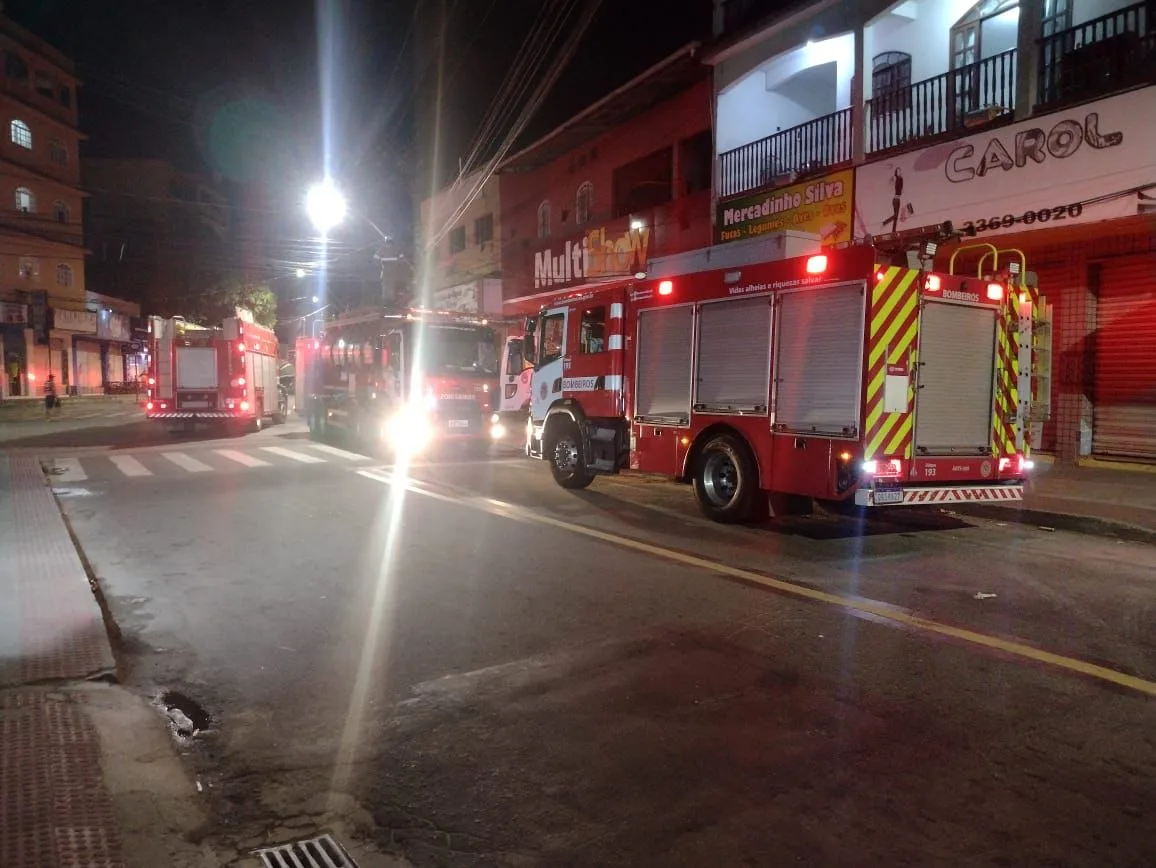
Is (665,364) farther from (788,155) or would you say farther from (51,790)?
(788,155)

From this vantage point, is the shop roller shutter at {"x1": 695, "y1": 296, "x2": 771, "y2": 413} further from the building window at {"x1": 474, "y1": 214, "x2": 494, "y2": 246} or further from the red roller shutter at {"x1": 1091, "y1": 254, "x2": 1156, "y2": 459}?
the building window at {"x1": 474, "y1": 214, "x2": 494, "y2": 246}

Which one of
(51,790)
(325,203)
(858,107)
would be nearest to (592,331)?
(858,107)

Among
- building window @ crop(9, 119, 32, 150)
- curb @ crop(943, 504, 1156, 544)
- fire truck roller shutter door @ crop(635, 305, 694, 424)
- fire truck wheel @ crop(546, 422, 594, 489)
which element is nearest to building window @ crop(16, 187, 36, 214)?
building window @ crop(9, 119, 32, 150)

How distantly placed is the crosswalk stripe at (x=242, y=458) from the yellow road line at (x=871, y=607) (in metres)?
7.13

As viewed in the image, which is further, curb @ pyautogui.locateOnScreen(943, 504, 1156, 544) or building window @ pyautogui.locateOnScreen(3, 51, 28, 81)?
building window @ pyautogui.locateOnScreen(3, 51, 28, 81)

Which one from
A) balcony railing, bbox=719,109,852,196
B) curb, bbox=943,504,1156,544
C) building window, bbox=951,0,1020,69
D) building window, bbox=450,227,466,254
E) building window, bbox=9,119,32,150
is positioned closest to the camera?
curb, bbox=943,504,1156,544

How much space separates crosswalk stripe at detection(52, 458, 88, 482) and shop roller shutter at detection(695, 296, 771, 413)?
1010cm

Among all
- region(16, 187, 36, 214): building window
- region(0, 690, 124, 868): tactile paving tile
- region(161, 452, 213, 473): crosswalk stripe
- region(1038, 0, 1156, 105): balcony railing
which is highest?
region(16, 187, 36, 214): building window

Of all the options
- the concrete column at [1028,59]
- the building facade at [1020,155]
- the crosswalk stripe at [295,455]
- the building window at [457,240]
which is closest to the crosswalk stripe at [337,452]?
the crosswalk stripe at [295,455]

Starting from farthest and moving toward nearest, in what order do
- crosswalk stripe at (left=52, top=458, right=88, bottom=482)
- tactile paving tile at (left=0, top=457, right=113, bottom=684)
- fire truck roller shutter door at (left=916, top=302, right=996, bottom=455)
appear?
crosswalk stripe at (left=52, top=458, right=88, bottom=482), fire truck roller shutter door at (left=916, top=302, right=996, bottom=455), tactile paving tile at (left=0, top=457, right=113, bottom=684)

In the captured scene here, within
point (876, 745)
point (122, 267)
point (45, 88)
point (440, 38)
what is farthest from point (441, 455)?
point (122, 267)

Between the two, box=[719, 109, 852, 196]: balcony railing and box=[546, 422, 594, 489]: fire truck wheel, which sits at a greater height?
box=[719, 109, 852, 196]: balcony railing

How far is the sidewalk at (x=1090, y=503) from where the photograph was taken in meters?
9.39

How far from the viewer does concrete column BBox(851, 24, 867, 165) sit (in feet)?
48.4
